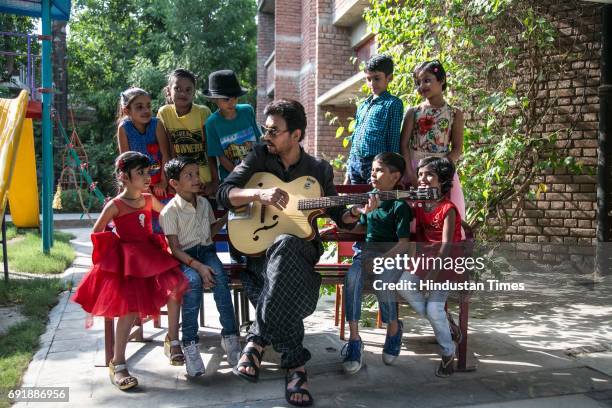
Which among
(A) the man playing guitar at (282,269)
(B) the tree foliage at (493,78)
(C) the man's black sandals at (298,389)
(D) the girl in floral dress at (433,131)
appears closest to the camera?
(C) the man's black sandals at (298,389)

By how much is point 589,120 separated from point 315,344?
4.46 meters

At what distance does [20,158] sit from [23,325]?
10.5 feet

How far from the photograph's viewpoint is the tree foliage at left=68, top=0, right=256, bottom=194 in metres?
21.5

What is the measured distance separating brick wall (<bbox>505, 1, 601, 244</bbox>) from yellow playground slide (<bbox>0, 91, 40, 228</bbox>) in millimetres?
5664

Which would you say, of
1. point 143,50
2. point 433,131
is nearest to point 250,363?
point 433,131

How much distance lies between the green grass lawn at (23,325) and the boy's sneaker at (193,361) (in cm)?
93

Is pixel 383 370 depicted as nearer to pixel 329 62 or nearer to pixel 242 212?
pixel 242 212

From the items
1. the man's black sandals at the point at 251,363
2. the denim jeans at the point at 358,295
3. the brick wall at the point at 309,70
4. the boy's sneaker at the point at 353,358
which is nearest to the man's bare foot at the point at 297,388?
the man's black sandals at the point at 251,363

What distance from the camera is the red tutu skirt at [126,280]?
119 inches

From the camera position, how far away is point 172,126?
4.03m

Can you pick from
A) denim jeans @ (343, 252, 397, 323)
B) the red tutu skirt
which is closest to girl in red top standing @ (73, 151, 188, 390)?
the red tutu skirt

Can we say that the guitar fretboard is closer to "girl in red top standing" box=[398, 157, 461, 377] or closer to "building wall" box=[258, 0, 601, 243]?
"girl in red top standing" box=[398, 157, 461, 377]

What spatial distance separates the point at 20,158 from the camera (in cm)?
655

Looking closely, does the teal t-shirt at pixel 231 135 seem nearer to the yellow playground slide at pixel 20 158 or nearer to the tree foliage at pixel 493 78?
the yellow playground slide at pixel 20 158
